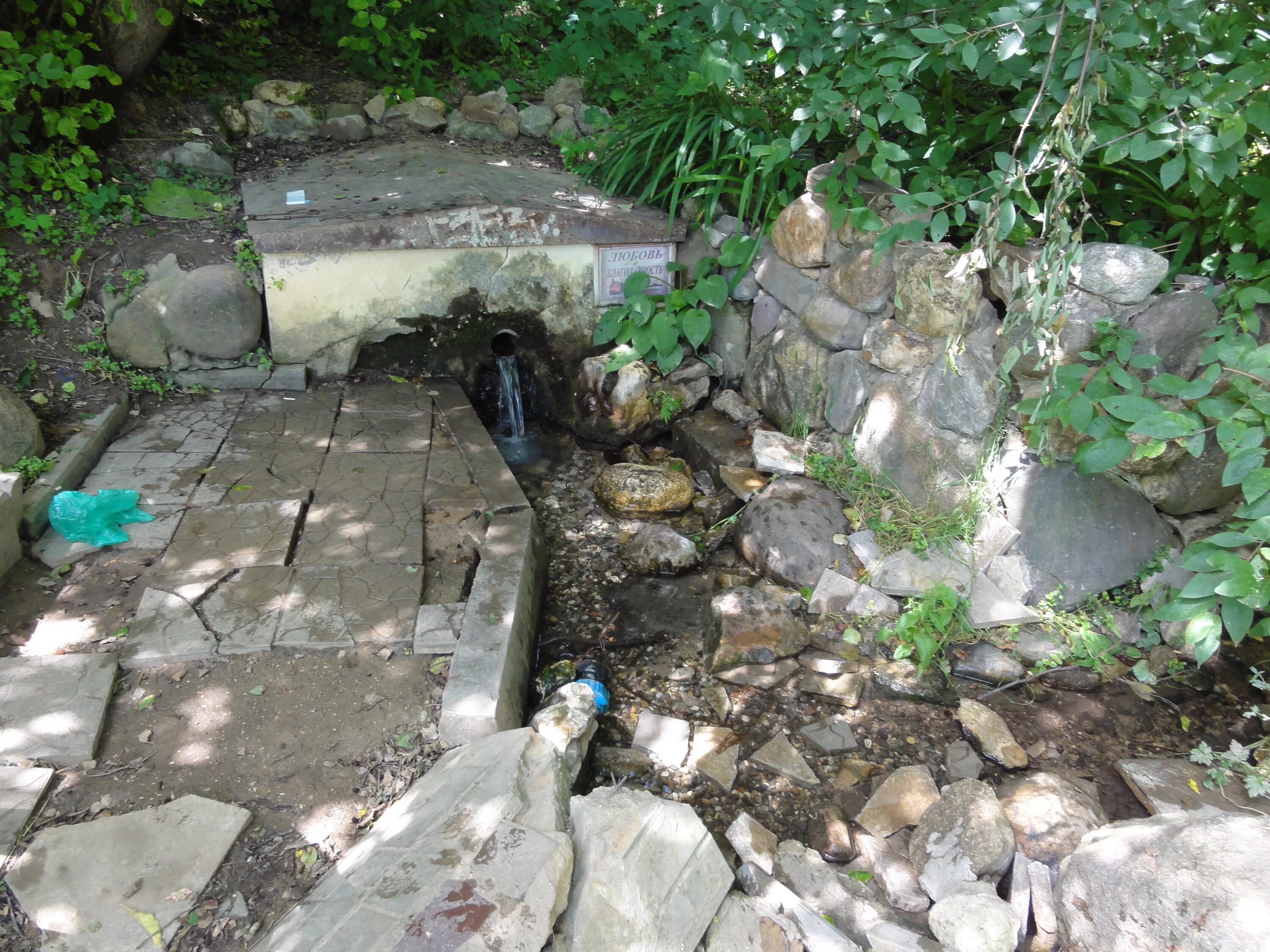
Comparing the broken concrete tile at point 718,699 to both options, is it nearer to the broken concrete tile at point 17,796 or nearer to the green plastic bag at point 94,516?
the broken concrete tile at point 17,796

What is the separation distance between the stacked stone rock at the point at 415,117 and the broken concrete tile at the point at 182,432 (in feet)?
9.67

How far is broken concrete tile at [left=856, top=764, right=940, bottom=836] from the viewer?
2908 mm

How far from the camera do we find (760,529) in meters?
4.27

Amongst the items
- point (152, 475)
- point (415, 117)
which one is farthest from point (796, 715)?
point (415, 117)

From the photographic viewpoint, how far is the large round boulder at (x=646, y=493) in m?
4.74

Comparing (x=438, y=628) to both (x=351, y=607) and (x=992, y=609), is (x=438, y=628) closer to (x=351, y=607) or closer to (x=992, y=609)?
(x=351, y=607)

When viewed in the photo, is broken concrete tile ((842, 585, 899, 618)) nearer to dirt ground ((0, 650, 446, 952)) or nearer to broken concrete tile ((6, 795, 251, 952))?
dirt ground ((0, 650, 446, 952))

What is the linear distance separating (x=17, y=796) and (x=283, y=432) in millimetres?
2399

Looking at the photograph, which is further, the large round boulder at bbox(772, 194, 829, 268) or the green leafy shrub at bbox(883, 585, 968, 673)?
the large round boulder at bbox(772, 194, 829, 268)

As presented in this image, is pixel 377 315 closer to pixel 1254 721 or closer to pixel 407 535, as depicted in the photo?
pixel 407 535

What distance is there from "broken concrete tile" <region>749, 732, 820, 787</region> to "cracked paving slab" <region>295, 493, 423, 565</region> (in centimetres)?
169

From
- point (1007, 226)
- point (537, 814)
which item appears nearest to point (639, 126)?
point (1007, 226)

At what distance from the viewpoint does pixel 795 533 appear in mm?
4160

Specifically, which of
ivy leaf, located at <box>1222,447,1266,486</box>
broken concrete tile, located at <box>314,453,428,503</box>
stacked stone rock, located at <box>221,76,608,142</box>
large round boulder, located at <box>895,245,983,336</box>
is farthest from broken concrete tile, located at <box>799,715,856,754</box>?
stacked stone rock, located at <box>221,76,608,142</box>
